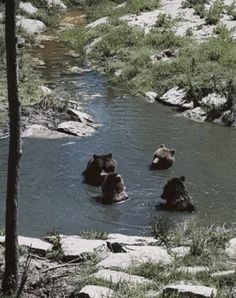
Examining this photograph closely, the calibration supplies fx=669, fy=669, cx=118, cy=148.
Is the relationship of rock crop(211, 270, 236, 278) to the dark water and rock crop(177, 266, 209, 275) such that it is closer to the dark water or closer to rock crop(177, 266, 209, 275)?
rock crop(177, 266, 209, 275)

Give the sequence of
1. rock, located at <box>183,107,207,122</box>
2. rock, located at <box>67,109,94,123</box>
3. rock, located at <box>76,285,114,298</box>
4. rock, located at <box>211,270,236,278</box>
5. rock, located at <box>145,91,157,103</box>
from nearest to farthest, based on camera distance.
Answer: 1. rock, located at <box>76,285,114,298</box>
2. rock, located at <box>211,270,236,278</box>
3. rock, located at <box>67,109,94,123</box>
4. rock, located at <box>183,107,207,122</box>
5. rock, located at <box>145,91,157,103</box>

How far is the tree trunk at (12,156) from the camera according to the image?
846 cm

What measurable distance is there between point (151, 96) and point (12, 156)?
62.5ft

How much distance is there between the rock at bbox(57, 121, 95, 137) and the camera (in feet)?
71.4

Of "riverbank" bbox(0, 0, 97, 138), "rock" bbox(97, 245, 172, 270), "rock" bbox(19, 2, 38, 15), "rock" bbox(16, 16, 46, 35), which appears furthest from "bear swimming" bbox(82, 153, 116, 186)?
"rock" bbox(19, 2, 38, 15)

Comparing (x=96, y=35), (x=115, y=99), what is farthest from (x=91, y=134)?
(x=96, y=35)

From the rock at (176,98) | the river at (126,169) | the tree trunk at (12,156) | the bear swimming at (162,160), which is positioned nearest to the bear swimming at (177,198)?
the river at (126,169)

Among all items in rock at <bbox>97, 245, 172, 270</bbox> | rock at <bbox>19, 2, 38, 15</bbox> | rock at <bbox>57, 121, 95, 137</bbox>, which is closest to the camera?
rock at <bbox>97, 245, 172, 270</bbox>

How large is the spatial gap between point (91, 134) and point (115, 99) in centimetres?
524

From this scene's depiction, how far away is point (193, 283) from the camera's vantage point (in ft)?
30.1

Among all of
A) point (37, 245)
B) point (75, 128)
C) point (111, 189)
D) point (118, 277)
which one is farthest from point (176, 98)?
point (118, 277)

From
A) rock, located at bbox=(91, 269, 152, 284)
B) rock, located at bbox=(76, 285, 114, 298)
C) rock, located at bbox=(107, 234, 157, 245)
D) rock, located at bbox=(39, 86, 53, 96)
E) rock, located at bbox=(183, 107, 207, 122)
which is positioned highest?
rock, located at bbox=(76, 285, 114, 298)

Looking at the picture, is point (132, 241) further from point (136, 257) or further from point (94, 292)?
point (94, 292)

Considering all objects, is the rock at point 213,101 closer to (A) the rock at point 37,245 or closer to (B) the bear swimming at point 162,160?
(B) the bear swimming at point 162,160
